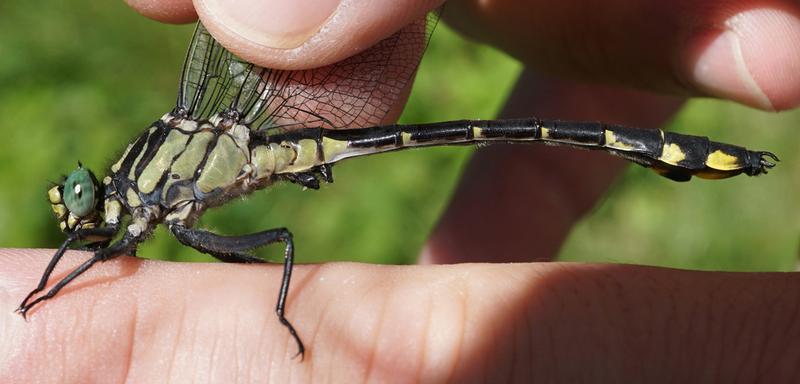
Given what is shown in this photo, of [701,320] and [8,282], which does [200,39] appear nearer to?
[8,282]

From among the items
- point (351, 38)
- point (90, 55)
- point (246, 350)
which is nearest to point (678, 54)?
point (351, 38)

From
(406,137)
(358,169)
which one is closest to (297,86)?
(406,137)

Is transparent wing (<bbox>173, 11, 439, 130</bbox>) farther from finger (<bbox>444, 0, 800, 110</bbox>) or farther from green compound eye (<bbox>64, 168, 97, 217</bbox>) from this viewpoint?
finger (<bbox>444, 0, 800, 110</bbox>)

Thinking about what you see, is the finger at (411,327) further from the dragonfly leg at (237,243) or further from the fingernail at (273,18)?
the fingernail at (273,18)

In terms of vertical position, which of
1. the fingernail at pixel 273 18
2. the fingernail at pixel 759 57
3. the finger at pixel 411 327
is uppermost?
the fingernail at pixel 759 57

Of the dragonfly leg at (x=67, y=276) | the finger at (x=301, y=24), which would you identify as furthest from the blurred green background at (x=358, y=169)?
the finger at (x=301, y=24)

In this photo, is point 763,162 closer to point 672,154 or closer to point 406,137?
point 672,154

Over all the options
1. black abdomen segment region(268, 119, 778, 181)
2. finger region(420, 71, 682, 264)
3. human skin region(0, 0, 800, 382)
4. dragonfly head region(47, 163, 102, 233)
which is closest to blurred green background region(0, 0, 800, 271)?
finger region(420, 71, 682, 264)
